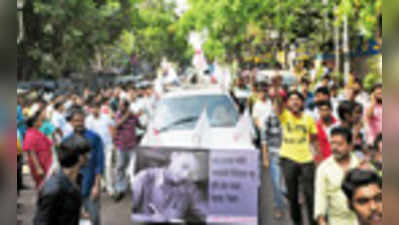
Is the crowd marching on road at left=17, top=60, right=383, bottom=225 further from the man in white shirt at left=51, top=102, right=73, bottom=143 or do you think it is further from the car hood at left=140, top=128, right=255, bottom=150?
the car hood at left=140, top=128, right=255, bottom=150

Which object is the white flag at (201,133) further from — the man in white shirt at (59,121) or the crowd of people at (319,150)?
the man in white shirt at (59,121)

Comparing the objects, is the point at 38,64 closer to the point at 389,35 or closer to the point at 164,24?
the point at 389,35

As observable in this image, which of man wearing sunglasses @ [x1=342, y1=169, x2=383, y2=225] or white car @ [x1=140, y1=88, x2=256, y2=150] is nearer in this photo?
man wearing sunglasses @ [x1=342, y1=169, x2=383, y2=225]

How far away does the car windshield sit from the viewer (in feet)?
24.6

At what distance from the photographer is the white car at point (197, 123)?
6641 millimetres

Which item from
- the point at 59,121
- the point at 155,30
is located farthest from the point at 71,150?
the point at 155,30

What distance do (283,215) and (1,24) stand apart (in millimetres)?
6029

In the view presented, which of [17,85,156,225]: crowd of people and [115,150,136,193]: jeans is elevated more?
[17,85,156,225]: crowd of people

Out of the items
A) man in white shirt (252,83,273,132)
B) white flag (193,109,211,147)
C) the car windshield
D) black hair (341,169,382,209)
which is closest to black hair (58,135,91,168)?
black hair (341,169,382,209)

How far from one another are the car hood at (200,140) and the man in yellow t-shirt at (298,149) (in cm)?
71

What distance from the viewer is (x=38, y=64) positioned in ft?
72.3

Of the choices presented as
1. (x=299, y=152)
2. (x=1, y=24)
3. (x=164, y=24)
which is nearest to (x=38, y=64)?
(x=299, y=152)

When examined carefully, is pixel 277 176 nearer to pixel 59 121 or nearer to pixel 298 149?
pixel 298 149

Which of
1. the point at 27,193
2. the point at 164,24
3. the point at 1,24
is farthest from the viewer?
the point at 164,24
